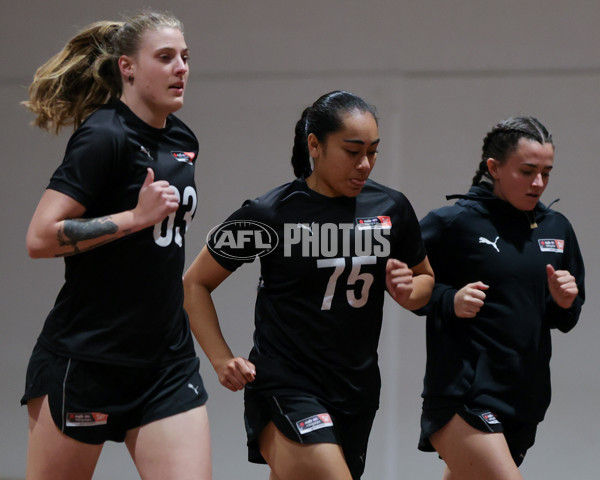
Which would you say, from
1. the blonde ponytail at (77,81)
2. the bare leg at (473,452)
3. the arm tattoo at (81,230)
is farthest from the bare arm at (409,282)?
the blonde ponytail at (77,81)

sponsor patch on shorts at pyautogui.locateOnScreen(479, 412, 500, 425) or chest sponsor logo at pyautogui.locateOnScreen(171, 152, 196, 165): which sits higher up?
chest sponsor logo at pyautogui.locateOnScreen(171, 152, 196, 165)

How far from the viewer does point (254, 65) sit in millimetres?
4445

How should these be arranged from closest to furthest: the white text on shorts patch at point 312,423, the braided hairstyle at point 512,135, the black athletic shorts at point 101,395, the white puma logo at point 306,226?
the black athletic shorts at point 101,395
the white text on shorts patch at point 312,423
the white puma logo at point 306,226
the braided hairstyle at point 512,135

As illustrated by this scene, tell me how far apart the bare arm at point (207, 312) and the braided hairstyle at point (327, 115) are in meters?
0.44

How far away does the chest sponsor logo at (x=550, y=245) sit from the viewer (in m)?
2.98

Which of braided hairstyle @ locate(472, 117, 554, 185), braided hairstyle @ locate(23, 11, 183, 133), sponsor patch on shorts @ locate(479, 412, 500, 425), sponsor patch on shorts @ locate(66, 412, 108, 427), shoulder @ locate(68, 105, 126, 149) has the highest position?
braided hairstyle @ locate(23, 11, 183, 133)

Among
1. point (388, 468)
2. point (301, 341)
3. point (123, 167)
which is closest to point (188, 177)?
point (123, 167)

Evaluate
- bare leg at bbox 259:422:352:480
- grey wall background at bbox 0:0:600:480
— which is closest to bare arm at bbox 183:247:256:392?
bare leg at bbox 259:422:352:480

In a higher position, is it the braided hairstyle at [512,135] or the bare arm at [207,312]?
the braided hairstyle at [512,135]

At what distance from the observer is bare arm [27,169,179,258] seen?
2146 millimetres

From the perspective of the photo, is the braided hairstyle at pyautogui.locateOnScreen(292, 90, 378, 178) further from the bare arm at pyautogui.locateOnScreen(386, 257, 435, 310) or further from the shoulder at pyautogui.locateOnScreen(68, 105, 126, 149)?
the shoulder at pyautogui.locateOnScreen(68, 105, 126, 149)

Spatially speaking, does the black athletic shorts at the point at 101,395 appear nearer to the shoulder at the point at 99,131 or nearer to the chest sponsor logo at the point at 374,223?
the shoulder at the point at 99,131

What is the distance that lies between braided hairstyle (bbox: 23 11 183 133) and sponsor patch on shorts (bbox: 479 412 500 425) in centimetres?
146

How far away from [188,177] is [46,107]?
409 millimetres
